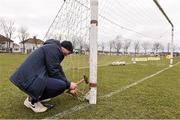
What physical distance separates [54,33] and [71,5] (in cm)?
138

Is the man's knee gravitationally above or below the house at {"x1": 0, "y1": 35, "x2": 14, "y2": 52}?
below

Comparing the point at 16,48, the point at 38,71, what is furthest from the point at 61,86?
the point at 16,48

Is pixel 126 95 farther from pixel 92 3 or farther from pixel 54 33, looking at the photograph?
pixel 54 33

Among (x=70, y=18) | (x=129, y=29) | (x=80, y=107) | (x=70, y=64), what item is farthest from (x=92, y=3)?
(x=129, y=29)

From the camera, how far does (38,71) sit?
454 cm

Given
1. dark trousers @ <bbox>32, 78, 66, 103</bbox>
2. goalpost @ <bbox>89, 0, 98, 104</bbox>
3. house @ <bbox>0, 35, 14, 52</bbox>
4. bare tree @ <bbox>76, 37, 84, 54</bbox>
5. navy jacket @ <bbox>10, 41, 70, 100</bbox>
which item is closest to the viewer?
navy jacket @ <bbox>10, 41, 70, 100</bbox>

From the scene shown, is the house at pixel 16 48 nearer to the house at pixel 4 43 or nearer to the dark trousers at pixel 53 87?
the house at pixel 4 43

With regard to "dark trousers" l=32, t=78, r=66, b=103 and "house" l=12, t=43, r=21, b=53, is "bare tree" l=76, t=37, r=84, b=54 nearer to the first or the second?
"dark trousers" l=32, t=78, r=66, b=103

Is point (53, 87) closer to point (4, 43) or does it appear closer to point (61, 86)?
point (61, 86)

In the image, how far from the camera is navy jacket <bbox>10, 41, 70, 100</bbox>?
4.42 m

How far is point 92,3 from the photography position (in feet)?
17.6

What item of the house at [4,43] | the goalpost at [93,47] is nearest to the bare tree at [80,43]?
the goalpost at [93,47]

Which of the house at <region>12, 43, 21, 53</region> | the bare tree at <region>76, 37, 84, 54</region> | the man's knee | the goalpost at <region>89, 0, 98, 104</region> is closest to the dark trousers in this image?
the man's knee

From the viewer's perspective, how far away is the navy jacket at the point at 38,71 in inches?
174
